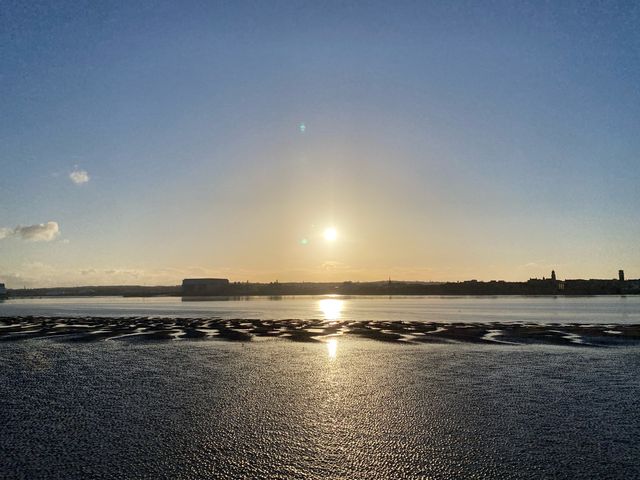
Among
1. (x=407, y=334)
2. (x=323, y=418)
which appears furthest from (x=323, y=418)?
(x=407, y=334)

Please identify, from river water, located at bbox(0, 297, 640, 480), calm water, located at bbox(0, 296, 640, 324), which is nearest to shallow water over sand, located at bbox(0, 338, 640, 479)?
river water, located at bbox(0, 297, 640, 480)

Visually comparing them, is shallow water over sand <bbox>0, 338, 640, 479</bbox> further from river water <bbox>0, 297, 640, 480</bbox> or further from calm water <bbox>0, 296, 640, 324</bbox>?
calm water <bbox>0, 296, 640, 324</bbox>

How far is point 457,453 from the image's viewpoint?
8.78 m

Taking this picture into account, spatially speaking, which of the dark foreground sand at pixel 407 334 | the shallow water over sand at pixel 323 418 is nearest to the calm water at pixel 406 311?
the dark foreground sand at pixel 407 334

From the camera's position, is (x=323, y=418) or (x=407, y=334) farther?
(x=407, y=334)

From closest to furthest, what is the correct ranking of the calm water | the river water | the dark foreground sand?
the river water
the dark foreground sand
the calm water

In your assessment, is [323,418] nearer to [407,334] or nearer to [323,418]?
[323,418]

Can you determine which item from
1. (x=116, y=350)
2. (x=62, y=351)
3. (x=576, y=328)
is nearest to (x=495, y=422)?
(x=116, y=350)

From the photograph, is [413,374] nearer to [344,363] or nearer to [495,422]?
[344,363]

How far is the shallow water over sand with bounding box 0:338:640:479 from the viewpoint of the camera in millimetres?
8266

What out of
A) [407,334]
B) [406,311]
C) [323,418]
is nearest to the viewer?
[323,418]

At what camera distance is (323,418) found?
1134 centimetres

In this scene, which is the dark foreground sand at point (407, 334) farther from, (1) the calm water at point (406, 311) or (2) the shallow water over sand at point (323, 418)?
(1) the calm water at point (406, 311)

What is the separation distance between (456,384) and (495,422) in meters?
4.43
